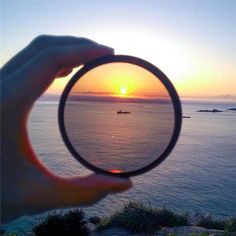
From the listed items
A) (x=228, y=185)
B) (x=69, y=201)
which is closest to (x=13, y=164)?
(x=69, y=201)

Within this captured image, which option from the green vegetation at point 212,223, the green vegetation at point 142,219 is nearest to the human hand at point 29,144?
the green vegetation at point 142,219

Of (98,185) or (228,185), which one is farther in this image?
(228,185)

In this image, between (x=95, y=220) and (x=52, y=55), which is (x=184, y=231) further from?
(x=52, y=55)

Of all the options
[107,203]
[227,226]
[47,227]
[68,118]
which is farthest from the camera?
[107,203]

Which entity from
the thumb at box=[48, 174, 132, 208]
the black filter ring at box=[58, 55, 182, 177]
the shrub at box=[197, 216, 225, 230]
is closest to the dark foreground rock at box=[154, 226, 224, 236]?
the shrub at box=[197, 216, 225, 230]

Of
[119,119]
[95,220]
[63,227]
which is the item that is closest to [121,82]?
[119,119]

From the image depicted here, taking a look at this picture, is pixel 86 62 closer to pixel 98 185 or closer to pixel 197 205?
pixel 98 185

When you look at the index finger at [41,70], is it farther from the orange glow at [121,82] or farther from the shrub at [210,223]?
the shrub at [210,223]
